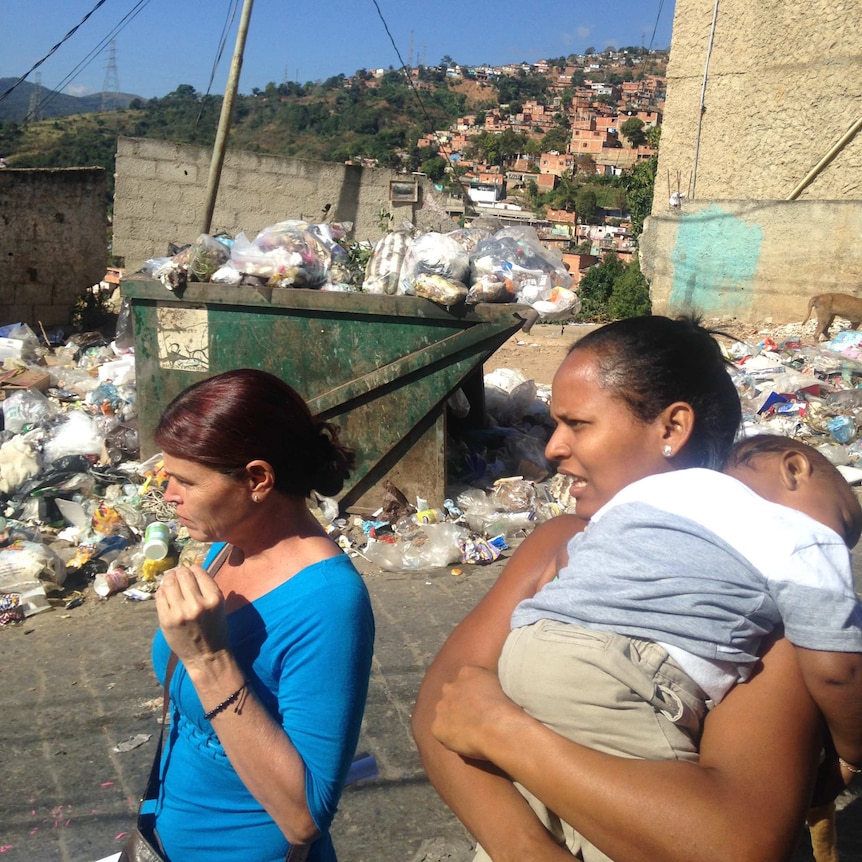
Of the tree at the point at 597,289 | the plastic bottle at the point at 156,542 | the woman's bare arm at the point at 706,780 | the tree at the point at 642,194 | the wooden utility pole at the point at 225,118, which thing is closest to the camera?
the woman's bare arm at the point at 706,780

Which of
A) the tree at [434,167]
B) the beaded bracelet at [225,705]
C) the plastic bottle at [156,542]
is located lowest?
the plastic bottle at [156,542]

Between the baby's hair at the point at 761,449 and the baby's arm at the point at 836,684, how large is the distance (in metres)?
0.39

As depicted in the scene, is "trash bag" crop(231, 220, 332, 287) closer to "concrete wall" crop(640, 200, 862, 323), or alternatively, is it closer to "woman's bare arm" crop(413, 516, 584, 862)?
"woman's bare arm" crop(413, 516, 584, 862)

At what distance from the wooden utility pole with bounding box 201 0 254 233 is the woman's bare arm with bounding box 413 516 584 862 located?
841cm

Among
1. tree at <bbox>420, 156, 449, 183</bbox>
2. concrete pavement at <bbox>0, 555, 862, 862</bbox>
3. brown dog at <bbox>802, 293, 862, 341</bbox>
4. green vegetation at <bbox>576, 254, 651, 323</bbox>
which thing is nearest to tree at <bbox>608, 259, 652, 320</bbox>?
green vegetation at <bbox>576, 254, 651, 323</bbox>

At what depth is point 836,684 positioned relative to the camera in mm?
1060

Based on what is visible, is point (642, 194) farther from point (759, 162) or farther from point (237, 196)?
point (237, 196)

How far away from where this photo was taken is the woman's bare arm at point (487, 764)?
1106 mm

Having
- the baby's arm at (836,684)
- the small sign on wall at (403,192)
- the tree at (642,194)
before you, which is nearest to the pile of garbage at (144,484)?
the baby's arm at (836,684)

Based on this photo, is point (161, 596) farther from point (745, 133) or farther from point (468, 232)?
point (745, 133)

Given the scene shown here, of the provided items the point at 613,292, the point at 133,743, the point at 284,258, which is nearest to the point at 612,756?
the point at 133,743

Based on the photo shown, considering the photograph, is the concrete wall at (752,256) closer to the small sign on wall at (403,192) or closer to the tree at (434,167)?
the small sign on wall at (403,192)

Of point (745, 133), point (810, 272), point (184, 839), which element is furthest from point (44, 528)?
point (745, 133)

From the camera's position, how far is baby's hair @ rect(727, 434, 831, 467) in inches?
55.5
